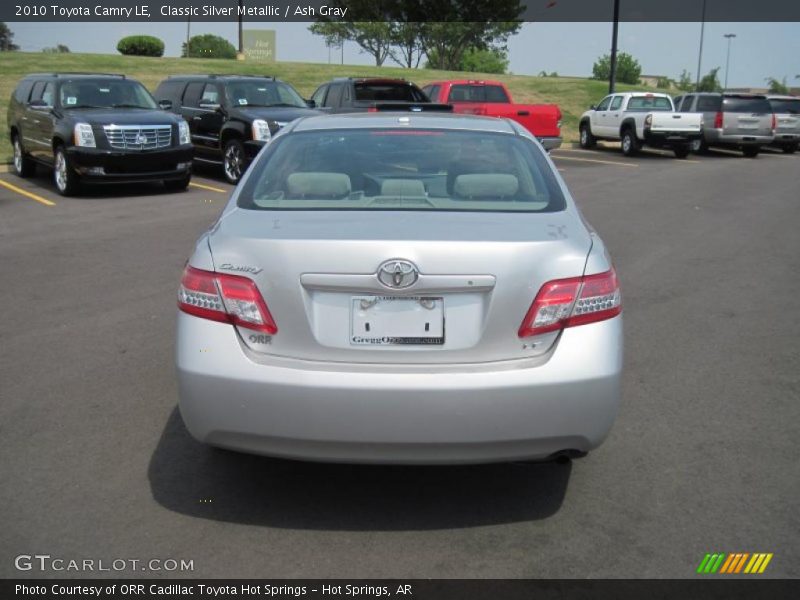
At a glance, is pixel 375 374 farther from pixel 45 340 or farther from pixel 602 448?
pixel 45 340

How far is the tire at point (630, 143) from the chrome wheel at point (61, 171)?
1649cm

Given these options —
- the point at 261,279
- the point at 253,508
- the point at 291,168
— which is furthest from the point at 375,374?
the point at 291,168

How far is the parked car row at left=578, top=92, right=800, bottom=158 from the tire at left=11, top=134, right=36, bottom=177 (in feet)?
52.0

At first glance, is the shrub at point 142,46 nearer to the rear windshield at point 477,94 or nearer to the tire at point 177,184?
the rear windshield at point 477,94

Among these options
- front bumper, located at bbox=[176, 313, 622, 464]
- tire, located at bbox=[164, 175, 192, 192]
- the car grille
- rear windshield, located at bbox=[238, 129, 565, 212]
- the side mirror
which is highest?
rear windshield, located at bbox=[238, 129, 565, 212]

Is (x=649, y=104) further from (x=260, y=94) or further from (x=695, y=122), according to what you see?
(x=260, y=94)

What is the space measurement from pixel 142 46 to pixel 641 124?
41.0m

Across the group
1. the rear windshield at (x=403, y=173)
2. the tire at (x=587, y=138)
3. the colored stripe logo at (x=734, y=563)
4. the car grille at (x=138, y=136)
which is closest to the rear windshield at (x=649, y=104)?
the tire at (x=587, y=138)

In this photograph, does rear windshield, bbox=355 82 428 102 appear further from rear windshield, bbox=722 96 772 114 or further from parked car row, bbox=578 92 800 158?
rear windshield, bbox=722 96 772 114

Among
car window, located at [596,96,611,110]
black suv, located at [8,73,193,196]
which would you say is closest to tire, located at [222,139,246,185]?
black suv, located at [8,73,193,196]

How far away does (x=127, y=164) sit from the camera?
14.1 m

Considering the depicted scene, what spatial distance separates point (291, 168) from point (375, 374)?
151 centimetres

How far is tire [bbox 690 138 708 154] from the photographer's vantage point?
83.4 feet

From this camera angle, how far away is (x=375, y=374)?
3.38 meters
